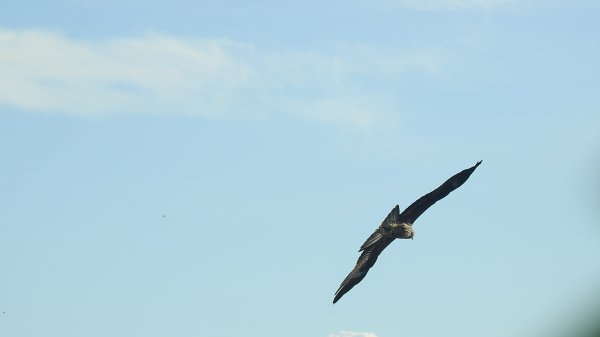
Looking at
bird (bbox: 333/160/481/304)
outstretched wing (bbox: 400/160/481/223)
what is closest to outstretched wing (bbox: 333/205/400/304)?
bird (bbox: 333/160/481/304)

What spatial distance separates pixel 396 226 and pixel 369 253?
233 cm

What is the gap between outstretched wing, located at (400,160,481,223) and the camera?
50469mm

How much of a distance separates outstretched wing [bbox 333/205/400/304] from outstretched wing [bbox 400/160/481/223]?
628mm

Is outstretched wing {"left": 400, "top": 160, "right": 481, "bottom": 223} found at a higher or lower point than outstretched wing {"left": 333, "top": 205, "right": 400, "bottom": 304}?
higher

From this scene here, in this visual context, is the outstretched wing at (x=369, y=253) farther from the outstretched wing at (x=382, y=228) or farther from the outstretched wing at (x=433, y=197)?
the outstretched wing at (x=433, y=197)

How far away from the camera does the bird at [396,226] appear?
5066 centimetres

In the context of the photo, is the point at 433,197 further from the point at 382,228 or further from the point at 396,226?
the point at 382,228

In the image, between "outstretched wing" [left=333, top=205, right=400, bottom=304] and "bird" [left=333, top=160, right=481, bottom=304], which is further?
"outstretched wing" [left=333, top=205, right=400, bottom=304]

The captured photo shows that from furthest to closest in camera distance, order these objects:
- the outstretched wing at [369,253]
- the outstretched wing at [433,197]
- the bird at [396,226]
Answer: the outstretched wing at [369,253], the bird at [396,226], the outstretched wing at [433,197]

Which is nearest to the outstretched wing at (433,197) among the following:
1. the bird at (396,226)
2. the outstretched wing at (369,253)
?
the bird at (396,226)

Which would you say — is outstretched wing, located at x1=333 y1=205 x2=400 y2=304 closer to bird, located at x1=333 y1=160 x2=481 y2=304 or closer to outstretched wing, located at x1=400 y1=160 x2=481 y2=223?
bird, located at x1=333 y1=160 x2=481 y2=304

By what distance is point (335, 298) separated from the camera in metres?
51.0

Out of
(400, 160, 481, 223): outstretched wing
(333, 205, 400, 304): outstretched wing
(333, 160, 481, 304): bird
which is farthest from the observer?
(333, 205, 400, 304): outstretched wing

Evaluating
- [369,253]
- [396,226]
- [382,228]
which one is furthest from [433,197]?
[369,253]
